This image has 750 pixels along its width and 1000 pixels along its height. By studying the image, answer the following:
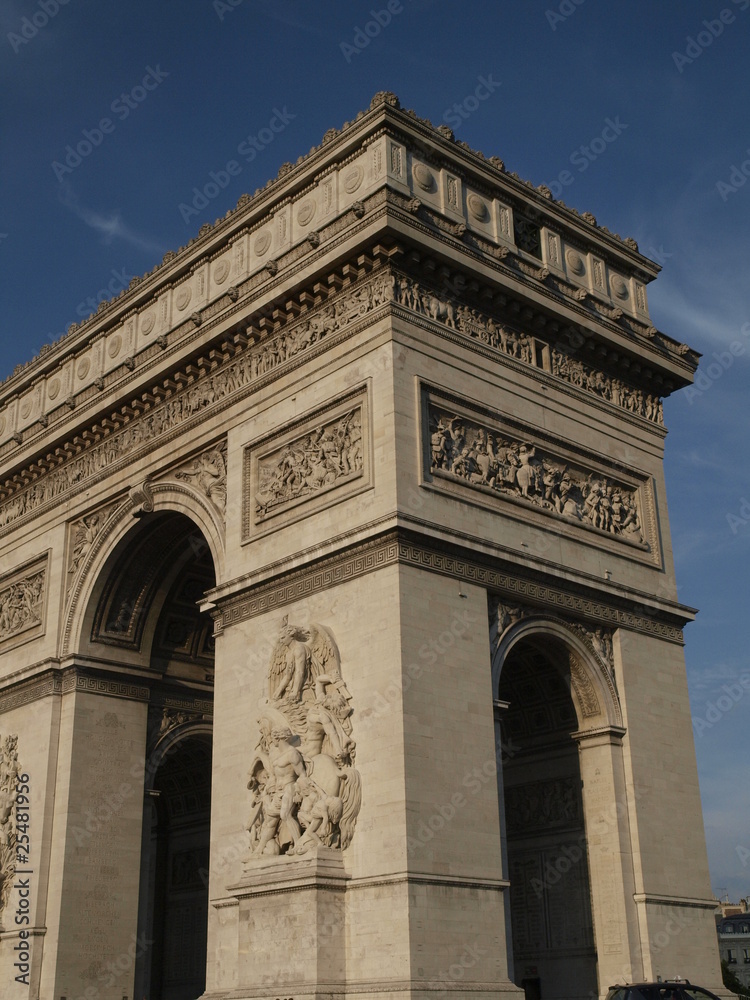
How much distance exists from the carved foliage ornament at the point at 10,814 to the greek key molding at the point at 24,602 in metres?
2.25

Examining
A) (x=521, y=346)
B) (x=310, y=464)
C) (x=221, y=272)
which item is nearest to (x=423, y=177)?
(x=521, y=346)

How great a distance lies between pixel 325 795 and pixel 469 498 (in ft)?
16.4

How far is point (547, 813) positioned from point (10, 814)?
1046 cm

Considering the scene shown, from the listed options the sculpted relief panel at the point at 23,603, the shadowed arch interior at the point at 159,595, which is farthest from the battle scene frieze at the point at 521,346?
the sculpted relief panel at the point at 23,603

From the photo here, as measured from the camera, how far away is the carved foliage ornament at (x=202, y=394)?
65.2 ft

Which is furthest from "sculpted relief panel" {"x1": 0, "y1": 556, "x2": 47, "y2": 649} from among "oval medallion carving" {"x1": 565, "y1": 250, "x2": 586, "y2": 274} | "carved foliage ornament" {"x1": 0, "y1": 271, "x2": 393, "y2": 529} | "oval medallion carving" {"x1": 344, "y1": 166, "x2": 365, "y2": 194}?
"oval medallion carving" {"x1": 565, "y1": 250, "x2": 586, "y2": 274}

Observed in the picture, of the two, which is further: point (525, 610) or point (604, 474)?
point (604, 474)

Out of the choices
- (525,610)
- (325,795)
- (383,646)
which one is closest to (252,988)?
(325,795)

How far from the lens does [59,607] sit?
24891mm

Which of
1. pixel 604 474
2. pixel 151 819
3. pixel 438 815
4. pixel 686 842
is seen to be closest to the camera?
pixel 438 815

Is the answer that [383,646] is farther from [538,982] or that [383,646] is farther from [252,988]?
[538,982]

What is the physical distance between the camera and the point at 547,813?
818 inches

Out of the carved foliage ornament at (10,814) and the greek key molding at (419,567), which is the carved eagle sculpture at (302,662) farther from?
the carved foliage ornament at (10,814)

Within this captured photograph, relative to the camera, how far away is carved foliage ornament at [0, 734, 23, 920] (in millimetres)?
23344
